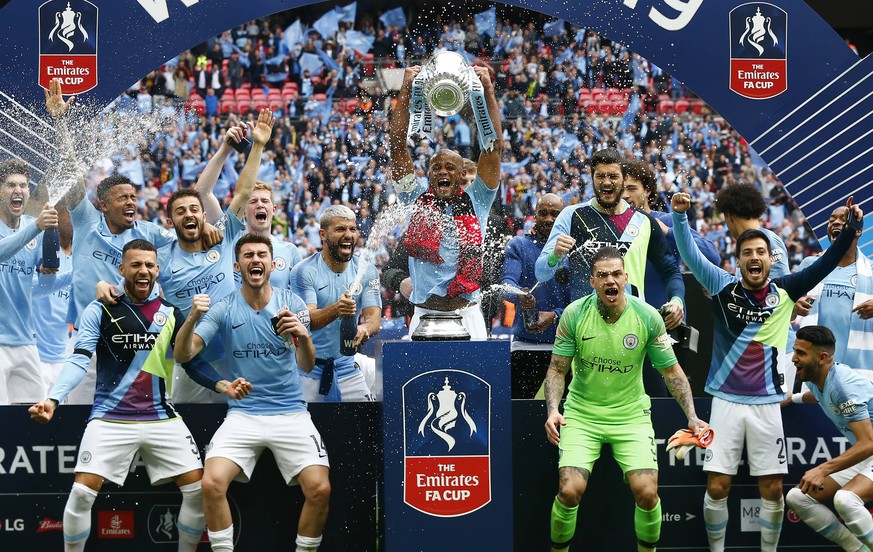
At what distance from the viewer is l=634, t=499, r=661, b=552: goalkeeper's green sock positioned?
616cm

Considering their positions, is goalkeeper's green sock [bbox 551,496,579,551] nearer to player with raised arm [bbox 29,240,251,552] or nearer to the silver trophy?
player with raised arm [bbox 29,240,251,552]

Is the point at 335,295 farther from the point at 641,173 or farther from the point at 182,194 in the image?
the point at 641,173

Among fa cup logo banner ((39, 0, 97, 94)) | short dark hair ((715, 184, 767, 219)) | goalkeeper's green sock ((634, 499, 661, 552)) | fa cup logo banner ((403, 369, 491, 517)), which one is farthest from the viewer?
fa cup logo banner ((39, 0, 97, 94))

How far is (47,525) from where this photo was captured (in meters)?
6.64

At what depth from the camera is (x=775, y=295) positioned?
6750mm

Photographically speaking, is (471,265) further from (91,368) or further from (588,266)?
(91,368)

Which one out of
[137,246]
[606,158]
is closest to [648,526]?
[606,158]

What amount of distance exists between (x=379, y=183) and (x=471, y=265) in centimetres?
749

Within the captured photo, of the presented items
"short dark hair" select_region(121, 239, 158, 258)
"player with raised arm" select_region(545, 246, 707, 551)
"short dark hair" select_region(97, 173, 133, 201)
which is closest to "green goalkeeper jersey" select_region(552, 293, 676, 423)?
"player with raised arm" select_region(545, 246, 707, 551)

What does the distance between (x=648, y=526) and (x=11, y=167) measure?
15.1 feet

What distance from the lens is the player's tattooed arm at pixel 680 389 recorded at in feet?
20.6

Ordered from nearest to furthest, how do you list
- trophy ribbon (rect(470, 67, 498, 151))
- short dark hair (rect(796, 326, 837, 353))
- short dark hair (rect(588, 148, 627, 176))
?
short dark hair (rect(796, 326, 837, 353)) → trophy ribbon (rect(470, 67, 498, 151)) → short dark hair (rect(588, 148, 627, 176))

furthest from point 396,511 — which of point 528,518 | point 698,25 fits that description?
point 698,25

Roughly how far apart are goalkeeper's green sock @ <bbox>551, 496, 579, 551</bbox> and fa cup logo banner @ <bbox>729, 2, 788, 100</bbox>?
3.15 metres
